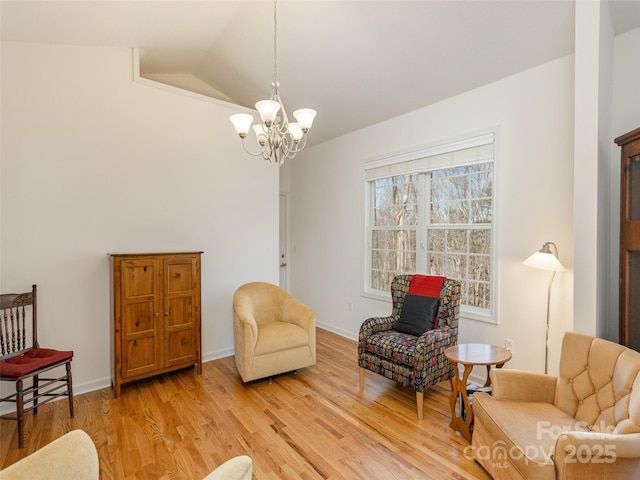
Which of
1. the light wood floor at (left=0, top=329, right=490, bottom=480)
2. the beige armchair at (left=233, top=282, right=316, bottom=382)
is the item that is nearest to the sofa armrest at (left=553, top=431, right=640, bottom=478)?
the light wood floor at (left=0, top=329, right=490, bottom=480)

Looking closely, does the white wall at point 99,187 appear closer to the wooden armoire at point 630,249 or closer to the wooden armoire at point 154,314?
the wooden armoire at point 154,314

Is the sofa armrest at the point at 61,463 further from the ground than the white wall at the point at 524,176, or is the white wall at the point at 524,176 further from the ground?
the white wall at the point at 524,176

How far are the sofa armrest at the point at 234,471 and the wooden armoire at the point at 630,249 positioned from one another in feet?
7.14

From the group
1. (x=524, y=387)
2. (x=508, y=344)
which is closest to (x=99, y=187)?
(x=524, y=387)

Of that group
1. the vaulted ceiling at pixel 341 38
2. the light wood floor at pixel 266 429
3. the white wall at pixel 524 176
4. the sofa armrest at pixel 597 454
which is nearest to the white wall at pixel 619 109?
the vaulted ceiling at pixel 341 38

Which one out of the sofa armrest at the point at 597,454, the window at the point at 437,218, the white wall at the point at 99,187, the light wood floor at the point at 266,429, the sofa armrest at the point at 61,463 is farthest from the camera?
the window at the point at 437,218

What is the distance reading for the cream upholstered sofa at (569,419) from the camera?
4.47 ft

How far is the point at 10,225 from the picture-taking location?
105 inches

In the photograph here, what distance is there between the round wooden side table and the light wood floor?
10 centimetres

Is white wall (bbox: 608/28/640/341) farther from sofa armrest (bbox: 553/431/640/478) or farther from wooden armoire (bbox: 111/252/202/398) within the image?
wooden armoire (bbox: 111/252/202/398)

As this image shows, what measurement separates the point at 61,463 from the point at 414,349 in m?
2.12

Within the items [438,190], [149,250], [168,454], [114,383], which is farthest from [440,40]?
[114,383]

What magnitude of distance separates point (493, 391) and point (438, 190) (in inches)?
85.1

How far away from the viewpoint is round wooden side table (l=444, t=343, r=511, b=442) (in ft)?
7.30
